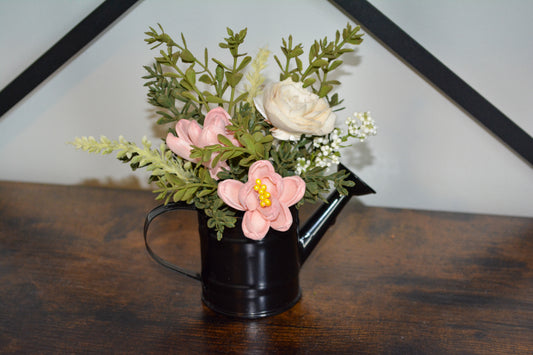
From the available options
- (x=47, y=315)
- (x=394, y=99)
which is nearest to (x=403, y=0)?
(x=394, y=99)

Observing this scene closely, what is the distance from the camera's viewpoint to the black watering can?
0.73 meters

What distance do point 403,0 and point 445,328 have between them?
26.3 inches

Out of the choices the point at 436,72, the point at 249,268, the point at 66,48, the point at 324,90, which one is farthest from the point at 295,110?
the point at 66,48

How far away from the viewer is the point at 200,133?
26.7 inches

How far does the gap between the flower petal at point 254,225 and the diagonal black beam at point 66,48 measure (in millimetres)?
690

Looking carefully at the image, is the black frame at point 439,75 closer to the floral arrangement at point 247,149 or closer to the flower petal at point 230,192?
the floral arrangement at point 247,149

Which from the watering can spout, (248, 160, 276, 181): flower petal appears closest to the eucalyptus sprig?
(248, 160, 276, 181): flower petal

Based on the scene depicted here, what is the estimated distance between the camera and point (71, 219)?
→ 1.15 meters

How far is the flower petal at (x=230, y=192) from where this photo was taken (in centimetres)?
67

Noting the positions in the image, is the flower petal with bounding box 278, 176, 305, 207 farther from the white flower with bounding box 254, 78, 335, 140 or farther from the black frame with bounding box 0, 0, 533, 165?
the black frame with bounding box 0, 0, 533, 165

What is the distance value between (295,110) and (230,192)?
131mm

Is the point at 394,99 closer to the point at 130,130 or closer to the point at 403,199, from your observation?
the point at 403,199

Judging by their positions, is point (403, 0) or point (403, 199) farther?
point (403, 199)

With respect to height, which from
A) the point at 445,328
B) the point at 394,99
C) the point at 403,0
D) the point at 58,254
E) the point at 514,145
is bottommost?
the point at 445,328
